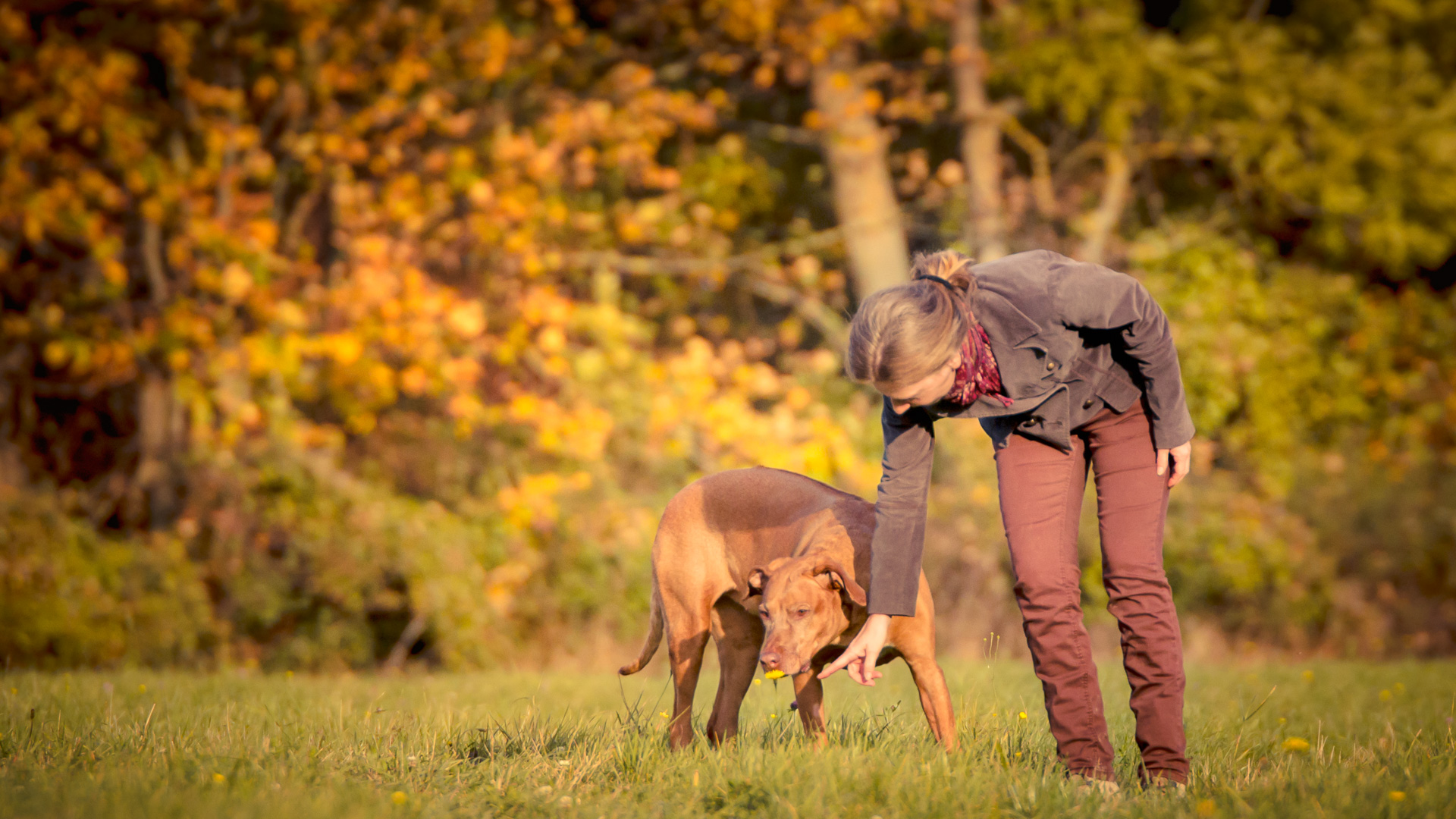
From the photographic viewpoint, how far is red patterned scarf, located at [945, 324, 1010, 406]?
336cm

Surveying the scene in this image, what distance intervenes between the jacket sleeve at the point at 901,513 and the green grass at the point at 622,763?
50cm

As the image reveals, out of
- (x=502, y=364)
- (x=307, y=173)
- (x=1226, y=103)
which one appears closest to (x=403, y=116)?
(x=307, y=173)

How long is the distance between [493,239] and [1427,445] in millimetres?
9574

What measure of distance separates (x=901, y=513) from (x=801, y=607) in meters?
0.45

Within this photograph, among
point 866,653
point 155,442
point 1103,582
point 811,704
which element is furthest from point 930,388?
point 155,442

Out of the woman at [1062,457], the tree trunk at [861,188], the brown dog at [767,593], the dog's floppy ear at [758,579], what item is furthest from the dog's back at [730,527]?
the tree trunk at [861,188]

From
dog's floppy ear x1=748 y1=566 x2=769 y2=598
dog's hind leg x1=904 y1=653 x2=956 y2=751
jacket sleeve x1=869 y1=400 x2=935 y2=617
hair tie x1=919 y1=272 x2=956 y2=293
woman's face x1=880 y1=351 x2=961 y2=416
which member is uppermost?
hair tie x1=919 y1=272 x2=956 y2=293

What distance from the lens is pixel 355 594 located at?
31.7ft

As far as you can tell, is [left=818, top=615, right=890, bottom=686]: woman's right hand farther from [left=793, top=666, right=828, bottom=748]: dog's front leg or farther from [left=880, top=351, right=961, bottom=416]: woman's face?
[left=880, top=351, right=961, bottom=416]: woman's face

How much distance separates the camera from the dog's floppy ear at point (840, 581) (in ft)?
12.3

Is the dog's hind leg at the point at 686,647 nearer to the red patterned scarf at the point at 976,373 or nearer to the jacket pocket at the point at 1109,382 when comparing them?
the red patterned scarf at the point at 976,373

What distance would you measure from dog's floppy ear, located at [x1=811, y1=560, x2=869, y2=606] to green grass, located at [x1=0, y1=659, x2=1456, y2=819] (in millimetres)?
475

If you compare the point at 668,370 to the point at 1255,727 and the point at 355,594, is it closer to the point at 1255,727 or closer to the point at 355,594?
the point at 355,594

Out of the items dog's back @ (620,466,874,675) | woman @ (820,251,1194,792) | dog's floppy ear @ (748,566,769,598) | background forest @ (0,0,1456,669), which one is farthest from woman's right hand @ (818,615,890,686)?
background forest @ (0,0,1456,669)
